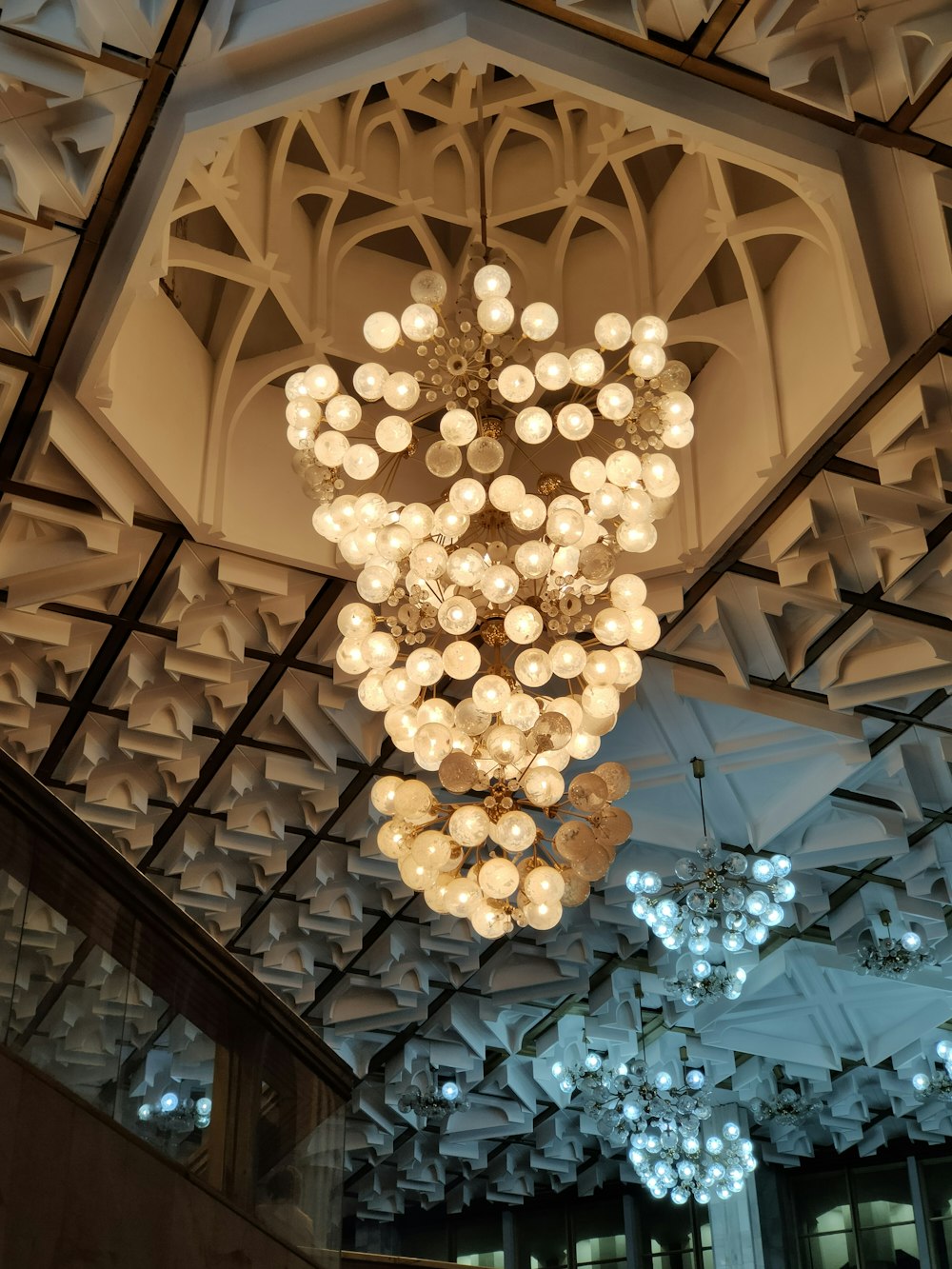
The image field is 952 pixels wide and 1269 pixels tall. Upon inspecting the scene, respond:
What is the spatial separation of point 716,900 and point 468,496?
409 centimetres

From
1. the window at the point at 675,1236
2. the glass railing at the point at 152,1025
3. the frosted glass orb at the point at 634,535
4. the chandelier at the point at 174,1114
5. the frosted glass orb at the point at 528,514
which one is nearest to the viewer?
the glass railing at the point at 152,1025

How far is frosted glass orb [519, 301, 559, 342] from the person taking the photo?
5113 millimetres

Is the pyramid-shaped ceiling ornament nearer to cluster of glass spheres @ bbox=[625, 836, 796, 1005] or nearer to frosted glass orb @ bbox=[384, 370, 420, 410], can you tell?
frosted glass orb @ bbox=[384, 370, 420, 410]

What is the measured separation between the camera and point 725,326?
6.86 meters

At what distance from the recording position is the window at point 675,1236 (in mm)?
17547

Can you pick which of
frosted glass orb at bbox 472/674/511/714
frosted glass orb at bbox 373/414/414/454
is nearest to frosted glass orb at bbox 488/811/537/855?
frosted glass orb at bbox 472/674/511/714

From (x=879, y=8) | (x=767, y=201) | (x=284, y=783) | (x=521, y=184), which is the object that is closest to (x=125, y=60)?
(x=521, y=184)

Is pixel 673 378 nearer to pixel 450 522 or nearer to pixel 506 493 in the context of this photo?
pixel 506 493

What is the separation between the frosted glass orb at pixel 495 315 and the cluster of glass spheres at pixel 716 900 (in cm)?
411

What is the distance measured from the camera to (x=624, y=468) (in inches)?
200

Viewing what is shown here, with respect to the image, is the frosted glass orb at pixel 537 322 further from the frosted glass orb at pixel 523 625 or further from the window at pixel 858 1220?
the window at pixel 858 1220

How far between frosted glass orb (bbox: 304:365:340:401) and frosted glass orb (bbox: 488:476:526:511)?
82 centimetres

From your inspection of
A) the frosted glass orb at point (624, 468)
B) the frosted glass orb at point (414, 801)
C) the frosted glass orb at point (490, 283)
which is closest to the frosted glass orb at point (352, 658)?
the frosted glass orb at point (414, 801)

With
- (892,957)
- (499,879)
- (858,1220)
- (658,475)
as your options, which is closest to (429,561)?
(658,475)
